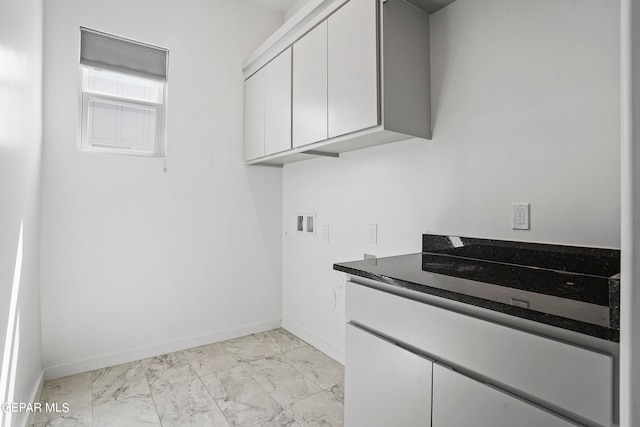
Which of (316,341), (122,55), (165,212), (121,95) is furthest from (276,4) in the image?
(316,341)

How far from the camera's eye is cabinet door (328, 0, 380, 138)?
1.74 m

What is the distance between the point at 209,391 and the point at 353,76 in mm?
2093

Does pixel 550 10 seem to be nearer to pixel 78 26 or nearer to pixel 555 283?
pixel 555 283

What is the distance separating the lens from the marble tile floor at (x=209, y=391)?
73.9 inches

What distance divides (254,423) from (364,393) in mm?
758

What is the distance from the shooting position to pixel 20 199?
1587 mm

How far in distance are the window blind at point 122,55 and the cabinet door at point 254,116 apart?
677 millimetres

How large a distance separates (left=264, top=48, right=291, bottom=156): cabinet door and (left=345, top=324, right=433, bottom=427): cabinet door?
4.96 ft

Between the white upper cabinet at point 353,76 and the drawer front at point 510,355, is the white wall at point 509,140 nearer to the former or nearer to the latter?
the white upper cabinet at point 353,76

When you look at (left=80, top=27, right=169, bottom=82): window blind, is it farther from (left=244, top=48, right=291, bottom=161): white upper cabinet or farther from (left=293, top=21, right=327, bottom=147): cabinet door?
(left=293, top=21, right=327, bottom=147): cabinet door

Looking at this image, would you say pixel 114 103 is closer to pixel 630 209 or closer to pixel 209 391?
pixel 209 391

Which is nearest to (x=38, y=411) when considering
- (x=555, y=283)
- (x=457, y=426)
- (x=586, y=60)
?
(x=457, y=426)

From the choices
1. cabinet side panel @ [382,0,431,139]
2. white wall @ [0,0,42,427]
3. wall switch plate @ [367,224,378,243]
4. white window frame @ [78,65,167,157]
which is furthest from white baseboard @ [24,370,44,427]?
cabinet side panel @ [382,0,431,139]

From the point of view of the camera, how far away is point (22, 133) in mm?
1575
